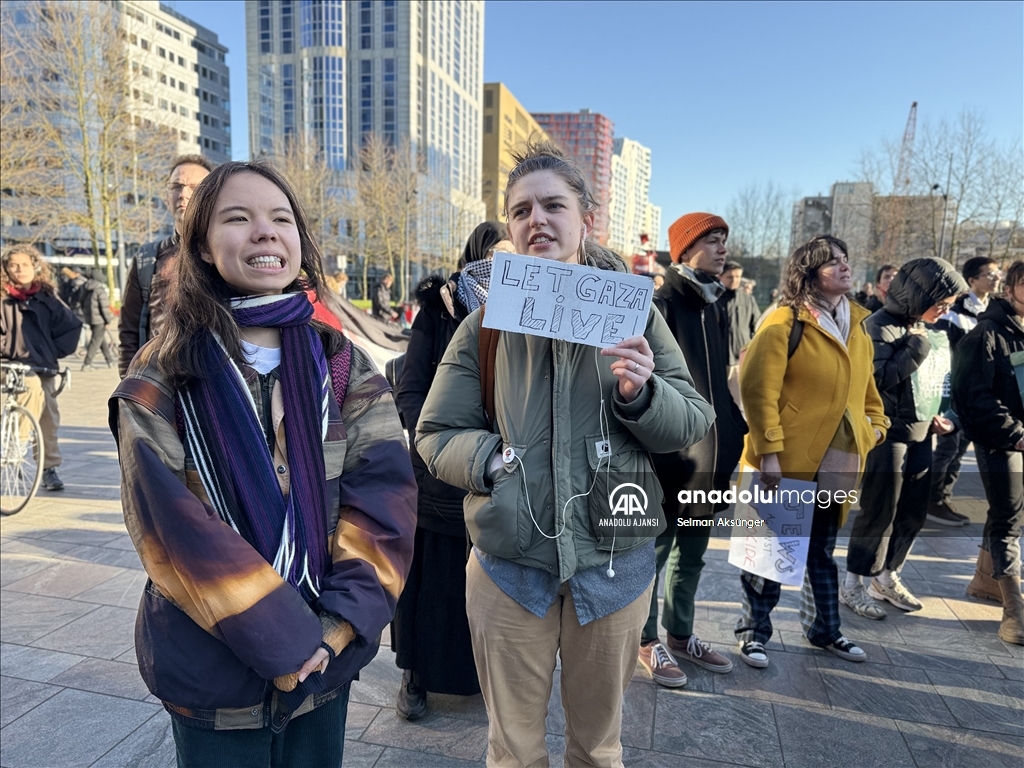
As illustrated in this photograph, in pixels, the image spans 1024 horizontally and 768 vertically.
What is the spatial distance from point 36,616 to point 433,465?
10.7 feet

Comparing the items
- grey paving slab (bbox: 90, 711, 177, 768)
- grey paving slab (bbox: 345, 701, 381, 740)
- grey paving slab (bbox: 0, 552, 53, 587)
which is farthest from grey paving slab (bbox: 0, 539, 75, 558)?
grey paving slab (bbox: 345, 701, 381, 740)

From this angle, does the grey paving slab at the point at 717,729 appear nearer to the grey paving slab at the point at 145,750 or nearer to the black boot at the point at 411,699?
the black boot at the point at 411,699

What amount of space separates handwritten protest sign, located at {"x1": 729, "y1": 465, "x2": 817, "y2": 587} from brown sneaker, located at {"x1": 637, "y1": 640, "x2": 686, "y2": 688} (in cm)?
57

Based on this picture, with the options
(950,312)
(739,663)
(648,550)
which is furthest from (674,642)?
(950,312)

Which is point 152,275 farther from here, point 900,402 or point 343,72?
point 343,72

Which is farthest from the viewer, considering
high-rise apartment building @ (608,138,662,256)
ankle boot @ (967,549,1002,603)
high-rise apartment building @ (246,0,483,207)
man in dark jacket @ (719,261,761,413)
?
high-rise apartment building @ (608,138,662,256)

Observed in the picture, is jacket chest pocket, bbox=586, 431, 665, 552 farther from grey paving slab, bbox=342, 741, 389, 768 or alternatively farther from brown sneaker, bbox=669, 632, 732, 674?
brown sneaker, bbox=669, 632, 732, 674

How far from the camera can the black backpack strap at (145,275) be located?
3.44 m

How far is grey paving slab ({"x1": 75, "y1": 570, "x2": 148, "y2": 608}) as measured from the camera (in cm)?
382

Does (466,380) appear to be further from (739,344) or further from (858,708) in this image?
(739,344)

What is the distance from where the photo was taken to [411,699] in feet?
9.09

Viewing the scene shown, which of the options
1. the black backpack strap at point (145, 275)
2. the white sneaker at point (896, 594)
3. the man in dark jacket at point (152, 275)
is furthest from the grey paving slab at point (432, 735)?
the white sneaker at point (896, 594)

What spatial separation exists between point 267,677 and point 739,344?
6.96 metres

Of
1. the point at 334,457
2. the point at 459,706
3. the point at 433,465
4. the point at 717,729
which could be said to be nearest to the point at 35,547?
the point at 459,706
